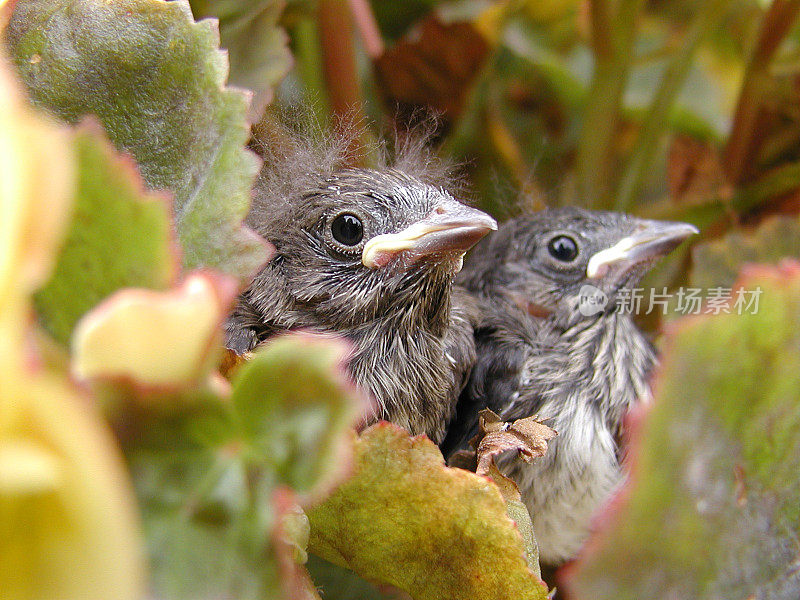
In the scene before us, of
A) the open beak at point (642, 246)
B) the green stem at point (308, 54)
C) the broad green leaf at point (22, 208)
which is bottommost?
the open beak at point (642, 246)

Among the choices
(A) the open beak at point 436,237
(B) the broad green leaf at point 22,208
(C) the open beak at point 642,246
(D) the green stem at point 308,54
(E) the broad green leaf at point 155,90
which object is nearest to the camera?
(B) the broad green leaf at point 22,208

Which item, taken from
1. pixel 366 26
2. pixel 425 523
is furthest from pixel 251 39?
pixel 425 523

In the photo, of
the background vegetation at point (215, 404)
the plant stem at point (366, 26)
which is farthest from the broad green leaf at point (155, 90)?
the plant stem at point (366, 26)

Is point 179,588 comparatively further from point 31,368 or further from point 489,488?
point 489,488

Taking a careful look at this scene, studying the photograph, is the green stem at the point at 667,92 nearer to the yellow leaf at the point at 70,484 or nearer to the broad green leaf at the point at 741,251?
the broad green leaf at the point at 741,251

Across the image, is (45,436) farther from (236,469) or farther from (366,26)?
(366,26)
